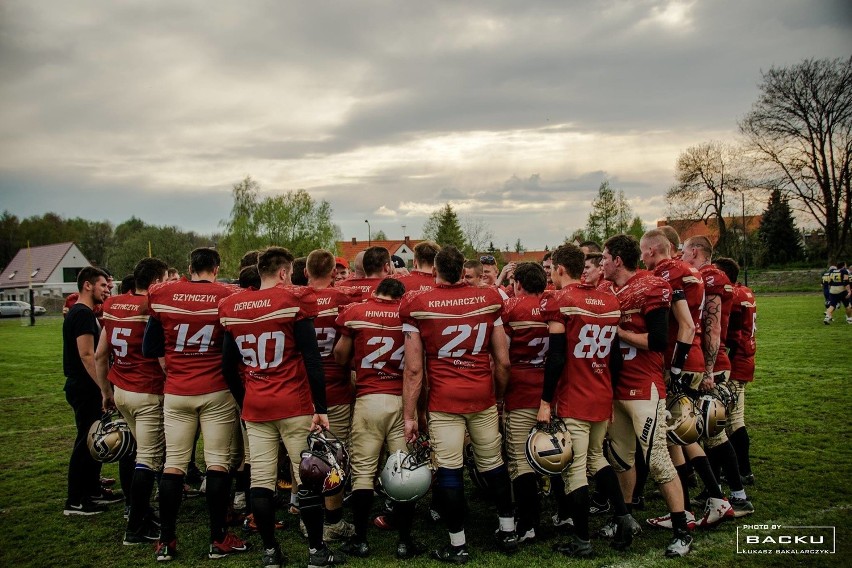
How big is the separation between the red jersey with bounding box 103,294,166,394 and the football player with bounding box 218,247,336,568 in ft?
4.12

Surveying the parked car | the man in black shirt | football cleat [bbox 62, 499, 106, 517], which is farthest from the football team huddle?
the parked car

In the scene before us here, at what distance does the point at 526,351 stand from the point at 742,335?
314 cm

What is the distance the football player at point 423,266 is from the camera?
19.8 ft

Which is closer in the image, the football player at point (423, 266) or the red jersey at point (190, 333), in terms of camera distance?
the red jersey at point (190, 333)

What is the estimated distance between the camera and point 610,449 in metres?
5.42

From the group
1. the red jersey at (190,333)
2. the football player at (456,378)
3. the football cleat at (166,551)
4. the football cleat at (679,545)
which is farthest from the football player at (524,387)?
the football cleat at (166,551)

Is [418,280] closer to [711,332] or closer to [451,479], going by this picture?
[451,479]

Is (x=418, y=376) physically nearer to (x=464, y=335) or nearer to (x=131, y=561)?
(x=464, y=335)

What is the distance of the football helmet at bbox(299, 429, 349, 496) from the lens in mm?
4551

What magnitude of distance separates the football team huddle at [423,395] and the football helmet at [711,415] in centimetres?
2

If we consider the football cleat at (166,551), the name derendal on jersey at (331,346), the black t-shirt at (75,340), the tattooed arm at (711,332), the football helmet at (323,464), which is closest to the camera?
the football helmet at (323,464)

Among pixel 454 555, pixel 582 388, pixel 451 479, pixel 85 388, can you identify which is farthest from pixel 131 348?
pixel 582 388

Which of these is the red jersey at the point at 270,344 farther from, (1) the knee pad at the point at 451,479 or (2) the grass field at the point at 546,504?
(2) the grass field at the point at 546,504

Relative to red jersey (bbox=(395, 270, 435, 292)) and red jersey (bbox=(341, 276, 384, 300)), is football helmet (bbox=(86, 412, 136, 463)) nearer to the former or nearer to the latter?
red jersey (bbox=(341, 276, 384, 300))
